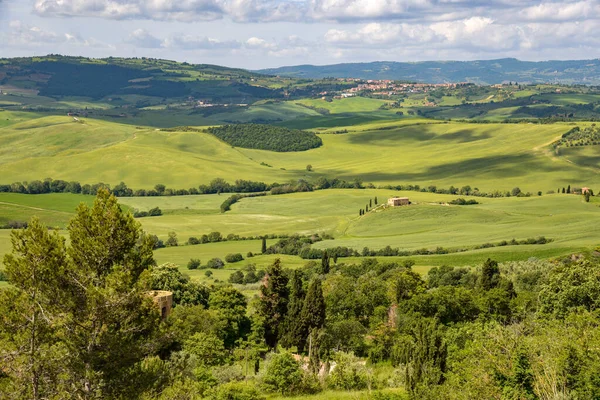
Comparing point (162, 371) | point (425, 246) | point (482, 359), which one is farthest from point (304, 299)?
point (425, 246)

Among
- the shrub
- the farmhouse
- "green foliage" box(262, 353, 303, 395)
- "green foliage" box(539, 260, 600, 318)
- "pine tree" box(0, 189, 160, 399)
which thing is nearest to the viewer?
"pine tree" box(0, 189, 160, 399)

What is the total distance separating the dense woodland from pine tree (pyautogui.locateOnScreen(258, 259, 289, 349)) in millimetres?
113

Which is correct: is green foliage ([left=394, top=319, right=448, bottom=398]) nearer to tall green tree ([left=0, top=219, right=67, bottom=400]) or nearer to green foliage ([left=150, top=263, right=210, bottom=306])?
tall green tree ([left=0, top=219, right=67, bottom=400])

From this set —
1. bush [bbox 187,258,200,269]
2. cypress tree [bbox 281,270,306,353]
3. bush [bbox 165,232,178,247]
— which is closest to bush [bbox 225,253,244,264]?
bush [bbox 187,258,200,269]

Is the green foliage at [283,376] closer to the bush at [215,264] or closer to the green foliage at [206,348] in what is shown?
the green foliage at [206,348]

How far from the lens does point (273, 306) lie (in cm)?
7100

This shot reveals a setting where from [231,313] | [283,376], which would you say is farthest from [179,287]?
[283,376]

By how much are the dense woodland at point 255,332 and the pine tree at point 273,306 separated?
11cm

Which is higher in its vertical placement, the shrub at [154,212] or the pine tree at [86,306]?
the pine tree at [86,306]

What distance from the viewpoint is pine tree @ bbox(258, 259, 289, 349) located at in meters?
70.6

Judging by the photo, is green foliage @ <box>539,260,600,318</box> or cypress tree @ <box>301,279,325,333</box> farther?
cypress tree @ <box>301,279,325,333</box>

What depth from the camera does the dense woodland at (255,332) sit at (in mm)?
33219

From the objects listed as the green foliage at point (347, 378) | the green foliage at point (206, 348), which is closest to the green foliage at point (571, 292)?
the green foliage at point (347, 378)

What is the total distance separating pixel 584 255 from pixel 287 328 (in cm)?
4481
